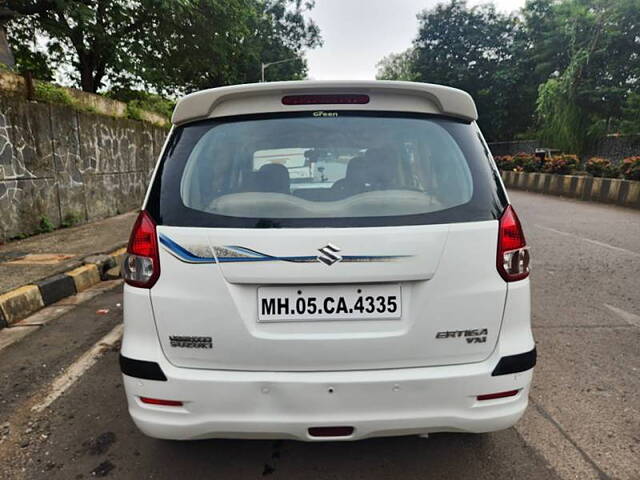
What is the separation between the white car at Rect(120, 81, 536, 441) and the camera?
1.75 meters

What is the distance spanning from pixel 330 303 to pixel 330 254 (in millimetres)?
190

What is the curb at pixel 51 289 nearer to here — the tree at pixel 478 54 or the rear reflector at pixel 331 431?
the rear reflector at pixel 331 431

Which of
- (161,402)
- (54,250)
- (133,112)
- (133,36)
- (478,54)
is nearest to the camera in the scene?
(161,402)

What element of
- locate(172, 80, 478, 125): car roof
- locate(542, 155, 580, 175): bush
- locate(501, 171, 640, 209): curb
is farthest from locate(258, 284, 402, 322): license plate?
locate(542, 155, 580, 175): bush

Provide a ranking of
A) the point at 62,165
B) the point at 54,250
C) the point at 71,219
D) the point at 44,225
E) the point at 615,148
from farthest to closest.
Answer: the point at 615,148
the point at 71,219
the point at 62,165
the point at 44,225
the point at 54,250

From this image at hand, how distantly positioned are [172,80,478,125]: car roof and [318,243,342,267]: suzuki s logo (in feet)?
2.07

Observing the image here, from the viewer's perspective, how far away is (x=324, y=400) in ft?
5.78

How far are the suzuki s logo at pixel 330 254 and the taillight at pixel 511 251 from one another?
0.65 metres

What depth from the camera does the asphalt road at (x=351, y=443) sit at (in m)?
2.14

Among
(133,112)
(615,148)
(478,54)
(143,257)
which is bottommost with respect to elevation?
(143,257)

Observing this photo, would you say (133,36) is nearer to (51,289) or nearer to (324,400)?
(51,289)

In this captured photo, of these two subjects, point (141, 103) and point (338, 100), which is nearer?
point (338, 100)

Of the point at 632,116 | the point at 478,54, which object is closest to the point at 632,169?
the point at 632,116

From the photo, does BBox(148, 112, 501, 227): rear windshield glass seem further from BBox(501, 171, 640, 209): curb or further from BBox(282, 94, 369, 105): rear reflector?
BBox(501, 171, 640, 209): curb
